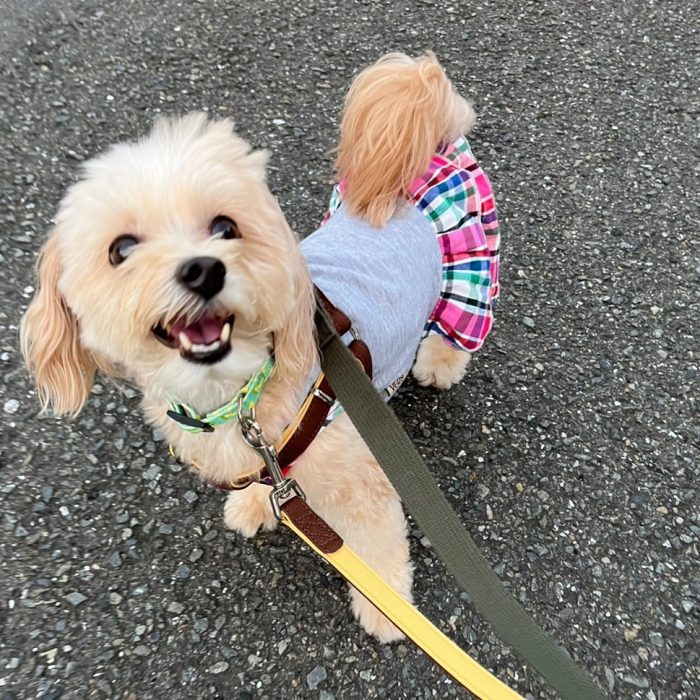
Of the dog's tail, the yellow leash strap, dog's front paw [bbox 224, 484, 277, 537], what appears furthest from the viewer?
dog's front paw [bbox 224, 484, 277, 537]

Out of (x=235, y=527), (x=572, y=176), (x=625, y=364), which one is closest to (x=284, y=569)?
(x=235, y=527)

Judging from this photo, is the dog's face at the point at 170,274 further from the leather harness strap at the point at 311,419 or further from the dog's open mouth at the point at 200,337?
the leather harness strap at the point at 311,419

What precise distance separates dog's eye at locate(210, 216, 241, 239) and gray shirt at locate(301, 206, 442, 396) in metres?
0.48

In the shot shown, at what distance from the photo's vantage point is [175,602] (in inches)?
84.9

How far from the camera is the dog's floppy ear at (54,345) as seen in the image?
4.82 feet

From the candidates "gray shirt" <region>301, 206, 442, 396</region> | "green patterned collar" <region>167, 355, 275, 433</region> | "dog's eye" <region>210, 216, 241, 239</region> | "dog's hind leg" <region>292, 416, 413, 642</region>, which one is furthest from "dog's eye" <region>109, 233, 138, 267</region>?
"dog's hind leg" <region>292, 416, 413, 642</region>

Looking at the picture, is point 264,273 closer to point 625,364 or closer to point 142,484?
point 142,484

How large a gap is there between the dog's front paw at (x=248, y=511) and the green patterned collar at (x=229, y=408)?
70 centimetres

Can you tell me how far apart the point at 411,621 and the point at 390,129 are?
1400 mm

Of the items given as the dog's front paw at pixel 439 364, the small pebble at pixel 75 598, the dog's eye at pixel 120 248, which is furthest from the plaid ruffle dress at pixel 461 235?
the small pebble at pixel 75 598

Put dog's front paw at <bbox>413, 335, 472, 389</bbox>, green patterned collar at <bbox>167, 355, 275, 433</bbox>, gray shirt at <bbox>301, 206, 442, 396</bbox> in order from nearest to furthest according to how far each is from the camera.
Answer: green patterned collar at <bbox>167, 355, 275, 433</bbox> < gray shirt at <bbox>301, 206, 442, 396</bbox> < dog's front paw at <bbox>413, 335, 472, 389</bbox>

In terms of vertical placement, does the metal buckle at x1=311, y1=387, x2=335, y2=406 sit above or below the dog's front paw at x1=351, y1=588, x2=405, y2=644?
above

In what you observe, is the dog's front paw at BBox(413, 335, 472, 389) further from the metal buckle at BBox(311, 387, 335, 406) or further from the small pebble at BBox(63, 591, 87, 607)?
the small pebble at BBox(63, 591, 87, 607)

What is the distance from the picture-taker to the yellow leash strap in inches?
47.9
